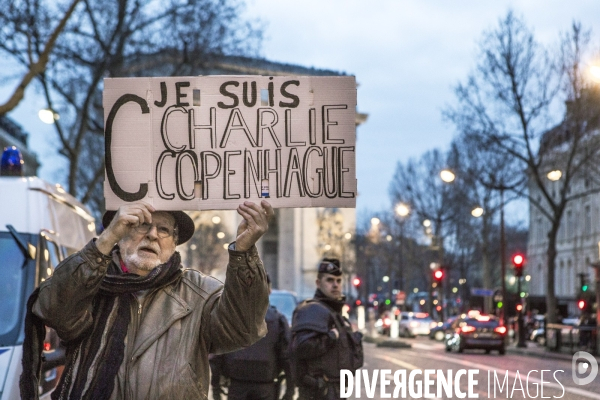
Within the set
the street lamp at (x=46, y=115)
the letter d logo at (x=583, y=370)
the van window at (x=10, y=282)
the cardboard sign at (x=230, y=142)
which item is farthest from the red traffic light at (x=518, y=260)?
the cardboard sign at (x=230, y=142)

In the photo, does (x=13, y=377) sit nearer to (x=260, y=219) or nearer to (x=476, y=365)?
(x=260, y=219)

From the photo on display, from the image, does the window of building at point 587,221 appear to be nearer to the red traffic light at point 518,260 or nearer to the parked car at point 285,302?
the red traffic light at point 518,260

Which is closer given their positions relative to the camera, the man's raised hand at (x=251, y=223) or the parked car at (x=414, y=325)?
the man's raised hand at (x=251, y=223)

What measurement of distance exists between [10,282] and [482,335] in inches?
1192

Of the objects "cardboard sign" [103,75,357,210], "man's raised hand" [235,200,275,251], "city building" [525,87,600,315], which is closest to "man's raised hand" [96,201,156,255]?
"cardboard sign" [103,75,357,210]

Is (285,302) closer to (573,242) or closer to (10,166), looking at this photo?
(10,166)

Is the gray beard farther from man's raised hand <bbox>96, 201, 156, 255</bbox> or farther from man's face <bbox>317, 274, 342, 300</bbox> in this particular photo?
man's face <bbox>317, 274, 342, 300</bbox>

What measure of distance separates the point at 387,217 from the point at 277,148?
8516cm

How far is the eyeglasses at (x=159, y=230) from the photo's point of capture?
4906 millimetres

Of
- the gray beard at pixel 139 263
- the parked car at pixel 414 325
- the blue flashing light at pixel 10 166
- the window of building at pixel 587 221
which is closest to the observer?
the gray beard at pixel 139 263

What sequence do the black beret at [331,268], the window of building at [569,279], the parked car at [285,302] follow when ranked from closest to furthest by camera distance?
the black beret at [331,268] < the parked car at [285,302] < the window of building at [569,279]

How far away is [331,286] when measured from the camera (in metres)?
9.01

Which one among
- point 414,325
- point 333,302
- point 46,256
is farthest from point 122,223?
point 414,325

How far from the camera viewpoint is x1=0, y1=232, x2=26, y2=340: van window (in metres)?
8.70
